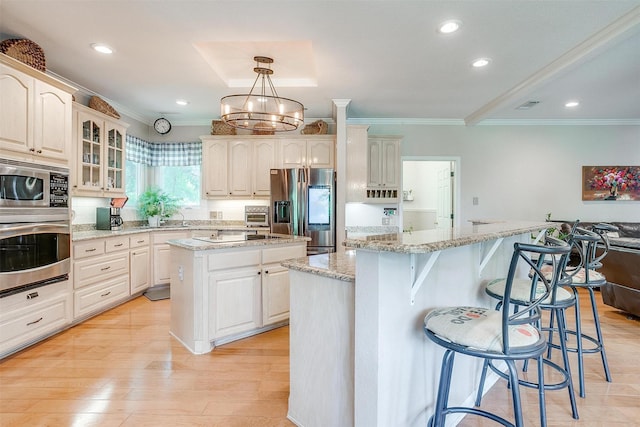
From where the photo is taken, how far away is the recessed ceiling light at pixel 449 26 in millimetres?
2533

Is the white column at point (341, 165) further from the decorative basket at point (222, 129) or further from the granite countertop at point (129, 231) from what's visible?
the decorative basket at point (222, 129)

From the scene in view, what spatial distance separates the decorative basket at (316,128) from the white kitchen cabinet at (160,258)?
243cm

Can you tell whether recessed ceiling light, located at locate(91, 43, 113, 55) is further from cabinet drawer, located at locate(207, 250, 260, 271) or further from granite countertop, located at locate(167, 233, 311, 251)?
cabinet drawer, located at locate(207, 250, 260, 271)

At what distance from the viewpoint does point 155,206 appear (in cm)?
498

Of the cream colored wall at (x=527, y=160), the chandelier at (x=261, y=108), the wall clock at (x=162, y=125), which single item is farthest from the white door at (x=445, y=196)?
the wall clock at (x=162, y=125)

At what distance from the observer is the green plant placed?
195 inches

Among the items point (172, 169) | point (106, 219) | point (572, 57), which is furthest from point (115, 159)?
point (572, 57)

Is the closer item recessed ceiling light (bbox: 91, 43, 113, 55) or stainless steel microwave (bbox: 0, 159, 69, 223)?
stainless steel microwave (bbox: 0, 159, 69, 223)

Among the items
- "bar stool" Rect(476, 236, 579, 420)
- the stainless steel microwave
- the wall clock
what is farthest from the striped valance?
"bar stool" Rect(476, 236, 579, 420)

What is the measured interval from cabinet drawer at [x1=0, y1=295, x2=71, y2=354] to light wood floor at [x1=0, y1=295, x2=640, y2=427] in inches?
5.0

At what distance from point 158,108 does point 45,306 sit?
3101mm

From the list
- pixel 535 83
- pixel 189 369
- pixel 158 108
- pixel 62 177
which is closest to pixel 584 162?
pixel 535 83

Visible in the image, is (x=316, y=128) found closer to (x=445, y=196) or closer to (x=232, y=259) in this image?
(x=445, y=196)

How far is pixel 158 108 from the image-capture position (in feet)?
16.2
